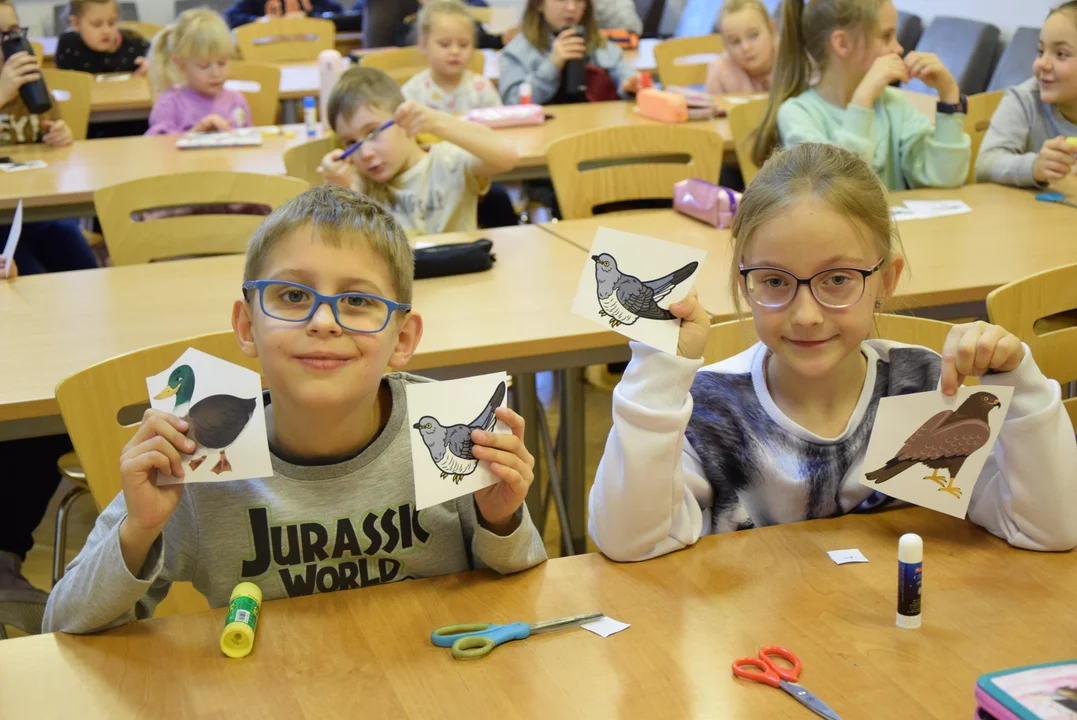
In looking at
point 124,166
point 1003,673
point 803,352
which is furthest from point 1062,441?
point 124,166

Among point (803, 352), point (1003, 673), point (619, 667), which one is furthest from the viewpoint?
point (803, 352)

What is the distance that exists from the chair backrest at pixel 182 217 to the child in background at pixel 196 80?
5.51 feet

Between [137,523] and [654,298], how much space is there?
2.08 feet

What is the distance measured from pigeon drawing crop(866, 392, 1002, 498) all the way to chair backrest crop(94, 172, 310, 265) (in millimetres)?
1772

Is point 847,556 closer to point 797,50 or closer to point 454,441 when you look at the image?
point 454,441

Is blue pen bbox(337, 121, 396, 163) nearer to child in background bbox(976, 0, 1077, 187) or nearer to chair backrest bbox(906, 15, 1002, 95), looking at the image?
child in background bbox(976, 0, 1077, 187)

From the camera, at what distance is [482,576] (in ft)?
4.52

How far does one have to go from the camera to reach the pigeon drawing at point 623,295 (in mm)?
1395

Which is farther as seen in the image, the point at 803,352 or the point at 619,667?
the point at 803,352

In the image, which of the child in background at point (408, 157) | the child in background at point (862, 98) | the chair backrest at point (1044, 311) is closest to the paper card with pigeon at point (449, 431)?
the chair backrest at point (1044, 311)

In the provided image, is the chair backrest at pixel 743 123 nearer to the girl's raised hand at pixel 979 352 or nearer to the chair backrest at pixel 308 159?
the chair backrest at pixel 308 159

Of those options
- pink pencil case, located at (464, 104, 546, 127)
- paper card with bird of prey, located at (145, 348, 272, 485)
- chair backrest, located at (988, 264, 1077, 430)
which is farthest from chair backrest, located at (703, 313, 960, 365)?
pink pencil case, located at (464, 104, 546, 127)

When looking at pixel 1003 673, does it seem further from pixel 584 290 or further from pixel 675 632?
pixel 584 290

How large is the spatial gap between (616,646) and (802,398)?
56cm
